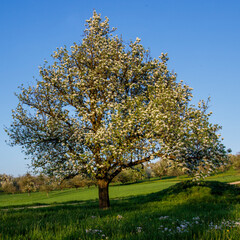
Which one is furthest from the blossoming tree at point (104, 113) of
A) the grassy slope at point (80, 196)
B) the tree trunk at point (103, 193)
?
the grassy slope at point (80, 196)

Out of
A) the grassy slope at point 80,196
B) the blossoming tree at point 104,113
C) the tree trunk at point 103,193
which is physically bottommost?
the grassy slope at point 80,196

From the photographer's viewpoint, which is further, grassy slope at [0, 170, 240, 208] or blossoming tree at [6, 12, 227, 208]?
grassy slope at [0, 170, 240, 208]

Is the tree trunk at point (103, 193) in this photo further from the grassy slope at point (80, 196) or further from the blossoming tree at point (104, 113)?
the grassy slope at point (80, 196)

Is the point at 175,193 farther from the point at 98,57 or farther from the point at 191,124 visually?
the point at 98,57

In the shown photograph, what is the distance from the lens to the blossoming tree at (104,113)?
17.6 m

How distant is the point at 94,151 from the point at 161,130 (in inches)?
213

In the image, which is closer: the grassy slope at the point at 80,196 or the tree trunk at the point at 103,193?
the tree trunk at the point at 103,193

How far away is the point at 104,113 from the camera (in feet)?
67.2

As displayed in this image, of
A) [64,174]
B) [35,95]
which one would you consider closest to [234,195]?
[64,174]

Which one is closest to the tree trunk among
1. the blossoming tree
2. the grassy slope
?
the blossoming tree

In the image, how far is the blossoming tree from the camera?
57.7ft

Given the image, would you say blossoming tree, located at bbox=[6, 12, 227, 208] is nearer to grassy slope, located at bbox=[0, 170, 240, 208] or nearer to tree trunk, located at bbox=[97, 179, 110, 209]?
tree trunk, located at bbox=[97, 179, 110, 209]

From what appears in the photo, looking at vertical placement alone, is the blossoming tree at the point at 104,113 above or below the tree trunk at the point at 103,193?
above

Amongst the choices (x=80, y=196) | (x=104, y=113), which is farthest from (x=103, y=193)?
(x=80, y=196)
